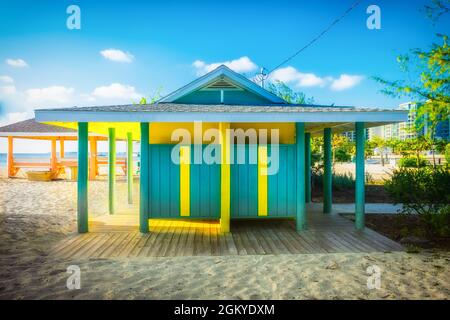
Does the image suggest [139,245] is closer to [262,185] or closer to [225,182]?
[225,182]

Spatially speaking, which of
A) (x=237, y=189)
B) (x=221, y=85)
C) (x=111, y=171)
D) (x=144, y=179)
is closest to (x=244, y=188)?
(x=237, y=189)

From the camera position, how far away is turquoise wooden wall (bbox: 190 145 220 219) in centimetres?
702

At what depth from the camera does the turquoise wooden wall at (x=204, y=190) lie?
702 cm

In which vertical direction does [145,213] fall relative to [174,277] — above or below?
above

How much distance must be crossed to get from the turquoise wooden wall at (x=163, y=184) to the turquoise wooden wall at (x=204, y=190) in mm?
363

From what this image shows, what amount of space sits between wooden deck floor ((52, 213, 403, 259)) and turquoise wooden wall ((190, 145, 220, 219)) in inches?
16.7

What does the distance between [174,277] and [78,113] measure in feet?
13.0

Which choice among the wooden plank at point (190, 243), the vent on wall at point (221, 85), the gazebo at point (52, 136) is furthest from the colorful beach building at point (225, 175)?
the gazebo at point (52, 136)

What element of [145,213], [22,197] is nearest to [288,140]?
[145,213]

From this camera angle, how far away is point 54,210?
914 cm

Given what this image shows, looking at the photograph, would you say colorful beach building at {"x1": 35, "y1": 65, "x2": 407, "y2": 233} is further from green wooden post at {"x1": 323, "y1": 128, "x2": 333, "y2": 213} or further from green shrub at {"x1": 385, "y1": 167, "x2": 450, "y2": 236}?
green wooden post at {"x1": 323, "y1": 128, "x2": 333, "y2": 213}

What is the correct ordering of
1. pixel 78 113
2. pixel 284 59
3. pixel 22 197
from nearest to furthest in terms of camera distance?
pixel 78 113 < pixel 22 197 < pixel 284 59

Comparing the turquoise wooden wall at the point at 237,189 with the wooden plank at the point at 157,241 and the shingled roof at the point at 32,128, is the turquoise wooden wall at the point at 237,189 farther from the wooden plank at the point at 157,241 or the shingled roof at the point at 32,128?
the shingled roof at the point at 32,128
